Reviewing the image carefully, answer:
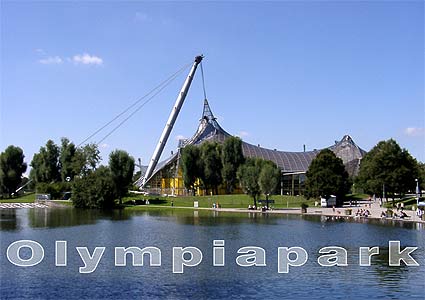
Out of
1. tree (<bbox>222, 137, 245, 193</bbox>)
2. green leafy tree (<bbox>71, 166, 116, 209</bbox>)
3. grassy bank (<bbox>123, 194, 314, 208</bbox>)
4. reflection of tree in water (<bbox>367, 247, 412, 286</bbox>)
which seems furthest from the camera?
tree (<bbox>222, 137, 245, 193</bbox>)

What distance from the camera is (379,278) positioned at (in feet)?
66.1

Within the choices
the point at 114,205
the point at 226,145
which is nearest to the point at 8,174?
the point at 114,205

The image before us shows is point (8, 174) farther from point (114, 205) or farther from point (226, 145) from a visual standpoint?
point (226, 145)

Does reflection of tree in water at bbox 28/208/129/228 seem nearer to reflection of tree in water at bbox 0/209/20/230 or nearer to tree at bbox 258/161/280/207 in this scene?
reflection of tree in water at bbox 0/209/20/230

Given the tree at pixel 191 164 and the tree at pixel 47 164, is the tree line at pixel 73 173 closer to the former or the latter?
the tree at pixel 47 164

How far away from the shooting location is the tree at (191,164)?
86.9 metres

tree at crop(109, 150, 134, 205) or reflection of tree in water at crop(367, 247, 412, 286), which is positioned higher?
tree at crop(109, 150, 134, 205)

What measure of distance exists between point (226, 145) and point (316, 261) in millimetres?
64161

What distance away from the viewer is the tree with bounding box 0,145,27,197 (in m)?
103

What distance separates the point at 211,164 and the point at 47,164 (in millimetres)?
31068

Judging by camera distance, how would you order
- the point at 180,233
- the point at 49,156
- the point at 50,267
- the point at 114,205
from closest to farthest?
the point at 50,267 → the point at 180,233 → the point at 114,205 → the point at 49,156

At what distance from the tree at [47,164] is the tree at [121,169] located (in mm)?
23349

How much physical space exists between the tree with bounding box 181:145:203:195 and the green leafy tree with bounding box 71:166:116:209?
1361 cm

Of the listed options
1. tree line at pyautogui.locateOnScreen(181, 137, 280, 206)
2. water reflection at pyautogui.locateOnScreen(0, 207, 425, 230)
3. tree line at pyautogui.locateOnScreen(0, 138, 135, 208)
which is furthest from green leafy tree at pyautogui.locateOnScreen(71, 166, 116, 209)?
Result: water reflection at pyautogui.locateOnScreen(0, 207, 425, 230)
